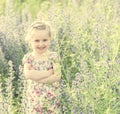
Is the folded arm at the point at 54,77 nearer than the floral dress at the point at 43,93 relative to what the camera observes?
Yes

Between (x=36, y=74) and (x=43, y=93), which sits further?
(x=43, y=93)

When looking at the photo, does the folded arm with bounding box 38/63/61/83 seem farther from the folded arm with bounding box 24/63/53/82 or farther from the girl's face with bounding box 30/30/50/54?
the girl's face with bounding box 30/30/50/54

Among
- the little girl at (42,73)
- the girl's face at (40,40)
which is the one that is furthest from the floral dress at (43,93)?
the girl's face at (40,40)

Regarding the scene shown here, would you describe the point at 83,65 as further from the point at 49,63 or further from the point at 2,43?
the point at 2,43

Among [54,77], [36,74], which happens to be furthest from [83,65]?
[36,74]

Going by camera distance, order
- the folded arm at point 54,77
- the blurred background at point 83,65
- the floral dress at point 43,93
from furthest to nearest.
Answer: the floral dress at point 43,93
the folded arm at point 54,77
the blurred background at point 83,65

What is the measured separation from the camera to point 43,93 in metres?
4.31

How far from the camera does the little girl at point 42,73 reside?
4.20 metres

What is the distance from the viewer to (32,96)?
435 cm

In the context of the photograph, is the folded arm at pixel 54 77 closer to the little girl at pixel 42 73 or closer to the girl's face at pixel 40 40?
the little girl at pixel 42 73

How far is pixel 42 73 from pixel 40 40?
265mm

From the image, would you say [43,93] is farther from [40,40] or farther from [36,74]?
[40,40]

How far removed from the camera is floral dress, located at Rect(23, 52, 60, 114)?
168 inches

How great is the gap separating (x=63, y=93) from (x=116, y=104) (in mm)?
569
